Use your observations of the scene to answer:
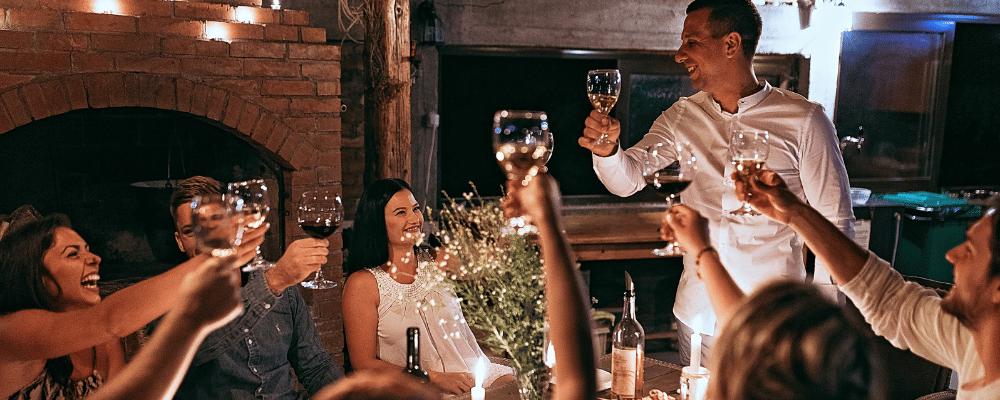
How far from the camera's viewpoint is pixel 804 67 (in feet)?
17.2

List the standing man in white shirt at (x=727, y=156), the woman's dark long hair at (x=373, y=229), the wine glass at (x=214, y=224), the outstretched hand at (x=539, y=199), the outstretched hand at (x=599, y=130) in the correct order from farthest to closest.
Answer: the woman's dark long hair at (x=373, y=229) < the standing man in white shirt at (x=727, y=156) < the outstretched hand at (x=599, y=130) < the wine glass at (x=214, y=224) < the outstretched hand at (x=539, y=199)

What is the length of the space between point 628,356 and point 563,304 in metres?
0.83

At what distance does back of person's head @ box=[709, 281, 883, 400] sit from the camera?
0.76m

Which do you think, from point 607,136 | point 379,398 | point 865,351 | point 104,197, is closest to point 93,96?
point 104,197

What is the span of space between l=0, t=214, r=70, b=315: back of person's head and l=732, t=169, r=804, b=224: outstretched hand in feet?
5.39

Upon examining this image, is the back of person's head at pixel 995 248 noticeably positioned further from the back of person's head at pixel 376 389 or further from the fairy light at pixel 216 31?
the fairy light at pixel 216 31

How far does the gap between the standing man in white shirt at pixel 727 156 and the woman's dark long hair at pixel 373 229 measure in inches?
30.1

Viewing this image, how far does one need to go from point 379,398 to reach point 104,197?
3217 mm

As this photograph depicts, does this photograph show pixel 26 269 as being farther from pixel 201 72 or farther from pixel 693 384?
pixel 201 72

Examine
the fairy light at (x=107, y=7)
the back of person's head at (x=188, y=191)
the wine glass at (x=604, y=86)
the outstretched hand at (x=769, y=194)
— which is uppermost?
the fairy light at (x=107, y=7)

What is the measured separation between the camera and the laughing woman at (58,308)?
158 cm

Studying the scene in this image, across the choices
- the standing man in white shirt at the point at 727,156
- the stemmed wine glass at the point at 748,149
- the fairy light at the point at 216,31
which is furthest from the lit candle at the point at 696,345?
the fairy light at the point at 216,31

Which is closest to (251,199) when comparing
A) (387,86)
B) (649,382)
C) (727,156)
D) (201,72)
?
(649,382)

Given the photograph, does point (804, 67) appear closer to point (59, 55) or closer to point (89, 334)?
point (59, 55)
